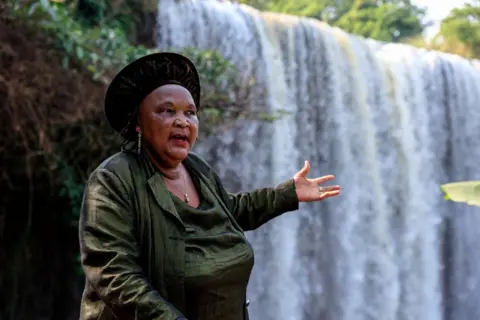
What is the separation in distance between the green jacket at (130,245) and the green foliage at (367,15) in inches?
734

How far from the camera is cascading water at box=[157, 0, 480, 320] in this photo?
9.16 m

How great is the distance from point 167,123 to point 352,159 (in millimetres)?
8774

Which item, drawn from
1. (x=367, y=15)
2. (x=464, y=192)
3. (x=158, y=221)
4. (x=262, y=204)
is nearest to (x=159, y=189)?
(x=158, y=221)

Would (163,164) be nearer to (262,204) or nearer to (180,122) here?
(180,122)

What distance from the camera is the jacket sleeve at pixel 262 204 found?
217 centimetres

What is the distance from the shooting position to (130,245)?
173 centimetres

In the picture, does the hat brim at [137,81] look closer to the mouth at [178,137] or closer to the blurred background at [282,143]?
the mouth at [178,137]

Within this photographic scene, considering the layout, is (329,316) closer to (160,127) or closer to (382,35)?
(160,127)

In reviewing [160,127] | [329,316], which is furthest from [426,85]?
[160,127]

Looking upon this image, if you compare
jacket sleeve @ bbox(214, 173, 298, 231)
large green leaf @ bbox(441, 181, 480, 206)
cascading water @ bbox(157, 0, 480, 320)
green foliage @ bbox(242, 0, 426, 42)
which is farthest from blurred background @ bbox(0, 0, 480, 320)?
green foliage @ bbox(242, 0, 426, 42)

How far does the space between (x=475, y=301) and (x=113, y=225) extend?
1128 centimetres

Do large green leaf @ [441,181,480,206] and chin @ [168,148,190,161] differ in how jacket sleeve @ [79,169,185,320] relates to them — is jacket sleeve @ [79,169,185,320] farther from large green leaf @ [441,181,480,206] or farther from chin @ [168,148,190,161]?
large green leaf @ [441,181,480,206]

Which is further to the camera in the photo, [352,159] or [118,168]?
[352,159]

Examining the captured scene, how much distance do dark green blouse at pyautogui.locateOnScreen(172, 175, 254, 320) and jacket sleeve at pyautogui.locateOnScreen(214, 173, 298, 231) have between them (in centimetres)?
20
